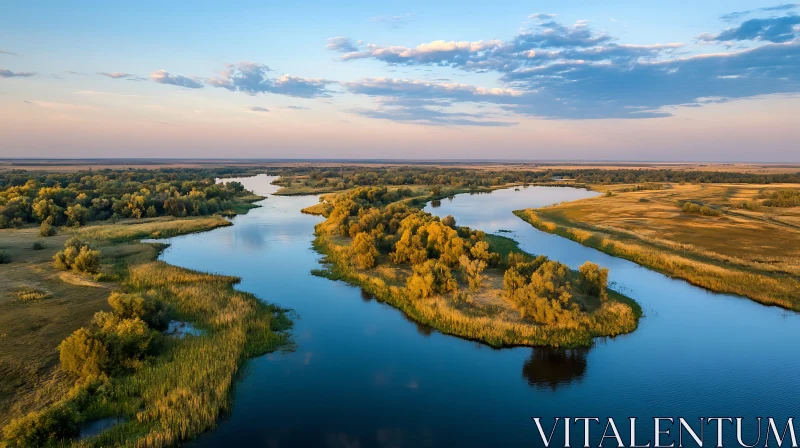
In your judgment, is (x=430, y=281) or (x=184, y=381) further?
(x=430, y=281)

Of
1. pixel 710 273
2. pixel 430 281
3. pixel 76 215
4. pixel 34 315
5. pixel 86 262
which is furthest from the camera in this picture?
pixel 76 215

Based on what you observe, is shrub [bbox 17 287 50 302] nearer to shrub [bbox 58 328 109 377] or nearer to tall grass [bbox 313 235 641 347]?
shrub [bbox 58 328 109 377]

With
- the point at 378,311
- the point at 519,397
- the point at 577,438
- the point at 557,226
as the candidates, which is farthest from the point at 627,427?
the point at 557,226

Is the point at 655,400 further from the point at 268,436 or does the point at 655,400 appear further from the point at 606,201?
the point at 606,201

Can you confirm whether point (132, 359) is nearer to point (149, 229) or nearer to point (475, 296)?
point (475, 296)

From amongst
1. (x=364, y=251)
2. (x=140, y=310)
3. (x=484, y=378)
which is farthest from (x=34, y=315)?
(x=484, y=378)
